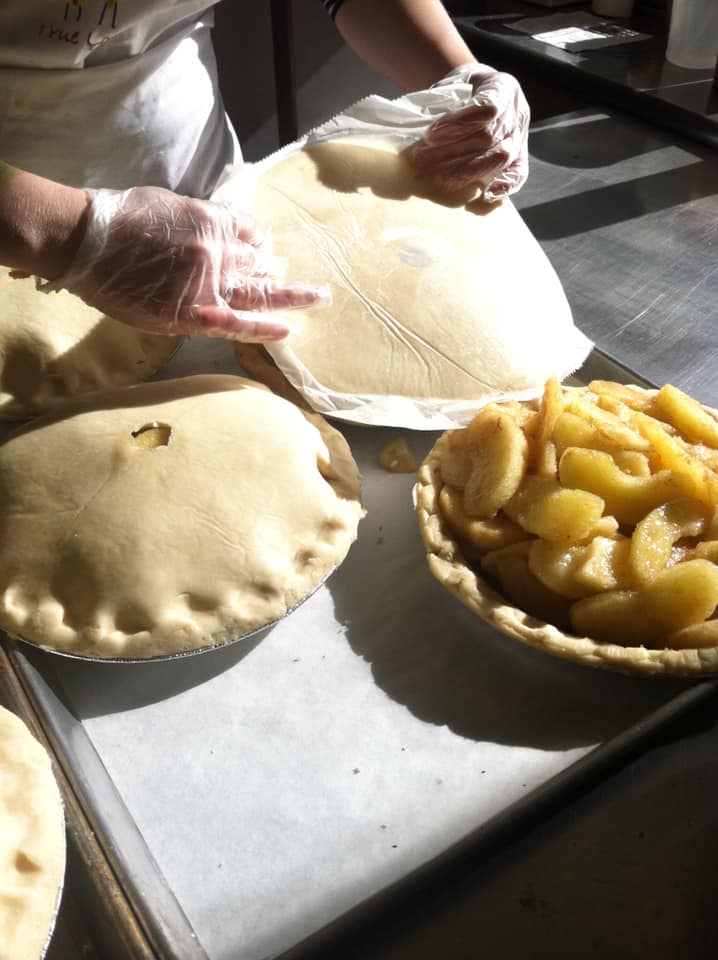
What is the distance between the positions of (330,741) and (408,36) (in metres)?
1.75

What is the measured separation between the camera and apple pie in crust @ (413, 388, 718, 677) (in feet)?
3.97

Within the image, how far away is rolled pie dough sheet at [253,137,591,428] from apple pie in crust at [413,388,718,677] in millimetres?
164

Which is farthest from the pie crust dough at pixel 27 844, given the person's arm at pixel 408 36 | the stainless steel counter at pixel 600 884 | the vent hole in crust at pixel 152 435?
the person's arm at pixel 408 36

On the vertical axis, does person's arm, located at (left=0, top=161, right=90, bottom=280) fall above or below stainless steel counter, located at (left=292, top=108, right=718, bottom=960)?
above

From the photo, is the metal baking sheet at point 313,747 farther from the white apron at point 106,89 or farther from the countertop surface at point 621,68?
the countertop surface at point 621,68

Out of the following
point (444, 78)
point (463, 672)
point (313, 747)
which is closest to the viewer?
point (313, 747)

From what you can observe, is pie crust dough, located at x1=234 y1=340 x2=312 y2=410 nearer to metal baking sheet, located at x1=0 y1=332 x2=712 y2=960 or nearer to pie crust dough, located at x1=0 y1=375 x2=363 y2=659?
pie crust dough, located at x1=0 y1=375 x2=363 y2=659

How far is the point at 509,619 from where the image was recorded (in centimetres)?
129

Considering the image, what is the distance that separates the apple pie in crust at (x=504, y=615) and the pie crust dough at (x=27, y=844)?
0.67 m

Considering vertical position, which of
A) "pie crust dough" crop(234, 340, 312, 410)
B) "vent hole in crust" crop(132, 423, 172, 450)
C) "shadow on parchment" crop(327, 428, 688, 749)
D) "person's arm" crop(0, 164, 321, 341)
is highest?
"person's arm" crop(0, 164, 321, 341)

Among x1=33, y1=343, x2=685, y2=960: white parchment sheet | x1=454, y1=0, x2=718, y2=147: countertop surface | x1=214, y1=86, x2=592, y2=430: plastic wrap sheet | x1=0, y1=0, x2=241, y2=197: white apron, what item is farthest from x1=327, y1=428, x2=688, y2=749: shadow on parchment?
x1=454, y1=0, x2=718, y2=147: countertop surface

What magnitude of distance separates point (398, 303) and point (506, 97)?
602 millimetres

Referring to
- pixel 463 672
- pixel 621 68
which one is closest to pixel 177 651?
pixel 463 672

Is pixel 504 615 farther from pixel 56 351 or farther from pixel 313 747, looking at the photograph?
pixel 56 351
